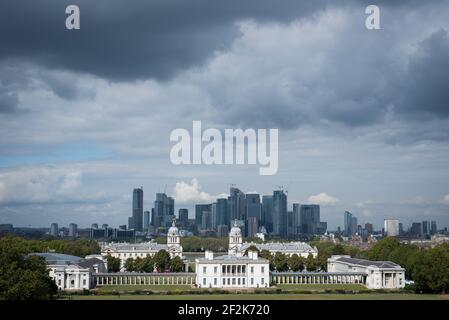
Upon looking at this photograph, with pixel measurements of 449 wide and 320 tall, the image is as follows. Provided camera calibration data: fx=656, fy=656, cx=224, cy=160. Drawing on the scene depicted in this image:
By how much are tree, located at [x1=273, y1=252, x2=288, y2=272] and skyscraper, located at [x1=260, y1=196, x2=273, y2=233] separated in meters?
69.2

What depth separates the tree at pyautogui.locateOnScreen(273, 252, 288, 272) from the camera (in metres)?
90.1

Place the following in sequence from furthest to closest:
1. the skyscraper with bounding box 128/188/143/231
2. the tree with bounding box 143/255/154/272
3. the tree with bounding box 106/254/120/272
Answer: the skyscraper with bounding box 128/188/143/231
the tree with bounding box 106/254/120/272
the tree with bounding box 143/255/154/272

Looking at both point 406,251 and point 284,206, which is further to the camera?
point 284,206

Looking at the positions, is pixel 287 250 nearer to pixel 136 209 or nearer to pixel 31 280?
pixel 136 209

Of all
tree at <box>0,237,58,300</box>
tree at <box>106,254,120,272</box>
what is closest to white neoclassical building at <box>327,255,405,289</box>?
tree at <box>106,254,120,272</box>

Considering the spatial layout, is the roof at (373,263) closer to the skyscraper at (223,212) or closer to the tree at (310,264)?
the tree at (310,264)

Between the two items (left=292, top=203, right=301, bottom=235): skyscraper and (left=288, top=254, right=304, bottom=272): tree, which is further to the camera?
(left=292, top=203, right=301, bottom=235): skyscraper

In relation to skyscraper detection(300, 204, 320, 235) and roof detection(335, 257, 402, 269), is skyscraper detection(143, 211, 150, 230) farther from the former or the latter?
roof detection(335, 257, 402, 269)

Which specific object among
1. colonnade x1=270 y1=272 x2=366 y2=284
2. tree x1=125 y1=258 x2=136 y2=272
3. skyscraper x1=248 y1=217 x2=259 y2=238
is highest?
skyscraper x1=248 y1=217 x2=259 y2=238

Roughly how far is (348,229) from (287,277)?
392ft

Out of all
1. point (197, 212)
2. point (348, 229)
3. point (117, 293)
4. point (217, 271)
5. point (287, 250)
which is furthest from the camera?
point (348, 229)

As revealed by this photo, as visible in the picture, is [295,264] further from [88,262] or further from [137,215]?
[137,215]

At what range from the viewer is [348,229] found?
199 meters
